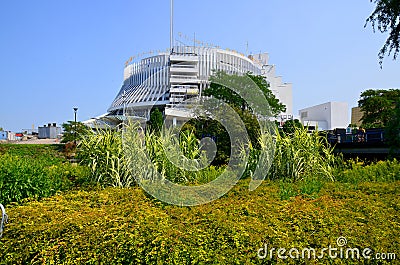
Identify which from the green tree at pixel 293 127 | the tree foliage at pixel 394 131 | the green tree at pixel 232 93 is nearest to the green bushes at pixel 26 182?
the green tree at pixel 293 127

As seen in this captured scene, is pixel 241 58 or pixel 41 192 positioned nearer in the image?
pixel 41 192

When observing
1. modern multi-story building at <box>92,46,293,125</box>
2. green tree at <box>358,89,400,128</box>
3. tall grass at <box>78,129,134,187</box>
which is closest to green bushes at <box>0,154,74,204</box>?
tall grass at <box>78,129,134,187</box>

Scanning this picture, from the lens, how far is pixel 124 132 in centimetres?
718

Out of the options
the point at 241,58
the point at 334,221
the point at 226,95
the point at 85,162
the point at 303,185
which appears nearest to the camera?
the point at 334,221

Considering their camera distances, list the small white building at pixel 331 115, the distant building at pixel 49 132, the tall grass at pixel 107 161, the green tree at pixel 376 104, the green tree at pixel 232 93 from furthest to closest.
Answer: the small white building at pixel 331 115, the distant building at pixel 49 132, the green tree at pixel 376 104, the green tree at pixel 232 93, the tall grass at pixel 107 161

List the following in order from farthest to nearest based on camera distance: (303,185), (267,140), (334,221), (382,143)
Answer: (382,143) < (267,140) < (303,185) < (334,221)

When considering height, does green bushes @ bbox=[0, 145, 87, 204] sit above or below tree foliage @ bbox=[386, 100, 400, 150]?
below

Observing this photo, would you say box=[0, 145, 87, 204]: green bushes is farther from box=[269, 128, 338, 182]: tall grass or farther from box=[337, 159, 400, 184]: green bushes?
box=[337, 159, 400, 184]: green bushes

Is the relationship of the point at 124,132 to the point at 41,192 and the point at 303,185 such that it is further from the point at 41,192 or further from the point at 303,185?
the point at 303,185

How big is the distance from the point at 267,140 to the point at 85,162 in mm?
3363

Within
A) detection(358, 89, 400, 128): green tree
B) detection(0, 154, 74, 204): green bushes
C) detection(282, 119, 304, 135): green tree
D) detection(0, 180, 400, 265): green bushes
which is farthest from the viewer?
detection(358, 89, 400, 128): green tree

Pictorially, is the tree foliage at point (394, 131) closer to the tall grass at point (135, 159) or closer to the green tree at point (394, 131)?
the green tree at point (394, 131)

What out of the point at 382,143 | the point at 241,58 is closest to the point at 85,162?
the point at 382,143

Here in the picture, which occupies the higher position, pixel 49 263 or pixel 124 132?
pixel 124 132
